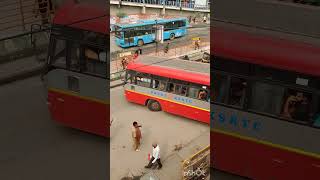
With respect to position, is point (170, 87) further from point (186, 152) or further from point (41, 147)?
point (41, 147)

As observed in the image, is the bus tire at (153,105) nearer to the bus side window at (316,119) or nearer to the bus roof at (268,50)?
the bus roof at (268,50)

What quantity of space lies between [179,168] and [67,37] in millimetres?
2550

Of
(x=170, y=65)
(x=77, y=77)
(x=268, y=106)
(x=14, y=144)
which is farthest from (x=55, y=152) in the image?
(x=268, y=106)

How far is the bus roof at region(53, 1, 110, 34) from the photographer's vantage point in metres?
5.94

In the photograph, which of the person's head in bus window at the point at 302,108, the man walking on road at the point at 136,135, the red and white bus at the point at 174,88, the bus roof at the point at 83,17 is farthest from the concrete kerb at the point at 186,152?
the bus roof at the point at 83,17

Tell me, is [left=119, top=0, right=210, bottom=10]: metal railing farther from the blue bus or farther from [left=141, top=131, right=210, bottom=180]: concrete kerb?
[left=141, top=131, right=210, bottom=180]: concrete kerb

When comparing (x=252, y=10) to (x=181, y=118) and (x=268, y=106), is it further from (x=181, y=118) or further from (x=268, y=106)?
(x=268, y=106)

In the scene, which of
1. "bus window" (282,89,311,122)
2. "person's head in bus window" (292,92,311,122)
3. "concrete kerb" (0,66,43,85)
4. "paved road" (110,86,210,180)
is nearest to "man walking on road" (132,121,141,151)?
"paved road" (110,86,210,180)

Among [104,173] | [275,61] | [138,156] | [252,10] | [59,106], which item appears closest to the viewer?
[275,61]

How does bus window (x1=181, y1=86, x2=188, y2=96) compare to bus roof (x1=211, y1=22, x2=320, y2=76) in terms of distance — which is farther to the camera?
bus window (x1=181, y1=86, x2=188, y2=96)

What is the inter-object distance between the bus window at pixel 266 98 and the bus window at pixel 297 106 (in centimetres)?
9

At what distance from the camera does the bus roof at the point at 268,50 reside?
5508 millimetres

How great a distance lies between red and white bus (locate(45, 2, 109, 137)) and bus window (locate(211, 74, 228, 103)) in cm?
148

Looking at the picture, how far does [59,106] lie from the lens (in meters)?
7.08
